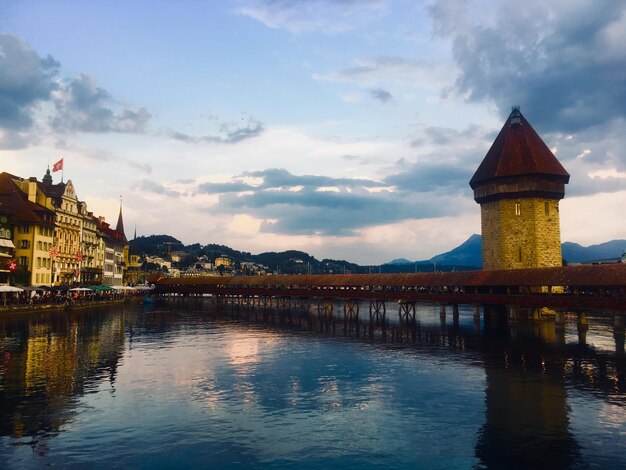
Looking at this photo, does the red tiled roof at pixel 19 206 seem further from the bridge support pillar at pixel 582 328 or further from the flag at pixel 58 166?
the bridge support pillar at pixel 582 328

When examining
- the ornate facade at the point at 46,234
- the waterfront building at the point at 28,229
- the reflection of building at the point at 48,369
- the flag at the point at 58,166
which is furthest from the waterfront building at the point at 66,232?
the reflection of building at the point at 48,369

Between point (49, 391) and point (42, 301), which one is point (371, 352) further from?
point (42, 301)

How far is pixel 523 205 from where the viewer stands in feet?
193

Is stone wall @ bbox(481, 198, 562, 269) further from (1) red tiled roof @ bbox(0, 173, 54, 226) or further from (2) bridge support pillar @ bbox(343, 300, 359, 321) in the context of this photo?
(1) red tiled roof @ bbox(0, 173, 54, 226)

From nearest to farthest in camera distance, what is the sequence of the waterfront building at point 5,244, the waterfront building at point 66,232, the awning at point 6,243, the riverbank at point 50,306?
the riverbank at point 50,306 → the awning at point 6,243 → the waterfront building at point 5,244 → the waterfront building at point 66,232

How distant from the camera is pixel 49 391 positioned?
22375 mm

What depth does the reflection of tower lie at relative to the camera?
15070 millimetres

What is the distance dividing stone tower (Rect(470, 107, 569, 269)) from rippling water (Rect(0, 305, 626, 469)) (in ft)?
64.2

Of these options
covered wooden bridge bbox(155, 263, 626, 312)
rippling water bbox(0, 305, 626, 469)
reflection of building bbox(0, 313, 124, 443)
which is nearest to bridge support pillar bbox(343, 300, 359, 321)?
covered wooden bridge bbox(155, 263, 626, 312)

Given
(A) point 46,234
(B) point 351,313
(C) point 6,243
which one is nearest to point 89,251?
(A) point 46,234

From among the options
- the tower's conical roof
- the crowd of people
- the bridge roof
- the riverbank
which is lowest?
the riverbank

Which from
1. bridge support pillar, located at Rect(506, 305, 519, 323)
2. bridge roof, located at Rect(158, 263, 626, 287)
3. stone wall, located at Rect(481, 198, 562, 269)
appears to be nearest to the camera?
bridge roof, located at Rect(158, 263, 626, 287)

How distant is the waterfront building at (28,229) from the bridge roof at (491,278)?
31.6 meters

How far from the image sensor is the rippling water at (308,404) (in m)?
15.4
